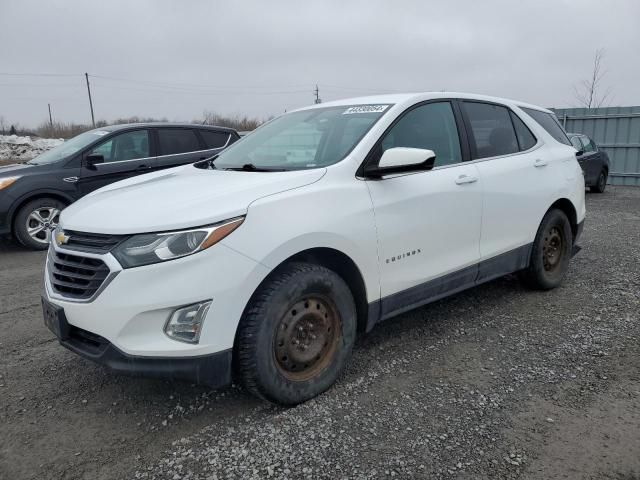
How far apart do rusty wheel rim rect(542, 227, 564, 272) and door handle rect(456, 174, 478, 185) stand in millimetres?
1265

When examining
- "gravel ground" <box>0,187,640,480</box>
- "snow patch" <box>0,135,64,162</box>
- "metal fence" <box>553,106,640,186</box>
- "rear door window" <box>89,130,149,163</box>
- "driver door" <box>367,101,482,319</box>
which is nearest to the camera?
"gravel ground" <box>0,187,640,480</box>

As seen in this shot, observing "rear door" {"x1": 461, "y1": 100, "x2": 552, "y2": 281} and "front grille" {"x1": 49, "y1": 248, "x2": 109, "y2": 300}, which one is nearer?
"front grille" {"x1": 49, "y1": 248, "x2": 109, "y2": 300}

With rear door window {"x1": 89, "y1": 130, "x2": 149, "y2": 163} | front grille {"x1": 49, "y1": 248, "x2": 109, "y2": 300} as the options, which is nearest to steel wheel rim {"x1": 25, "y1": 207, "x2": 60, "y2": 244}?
rear door window {"x1": 89, "y1": 130, "x2": 149, "y2": 163}

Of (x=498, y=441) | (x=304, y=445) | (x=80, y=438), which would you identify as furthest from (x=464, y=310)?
(x=80, y=438)

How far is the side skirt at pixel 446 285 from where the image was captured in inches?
129

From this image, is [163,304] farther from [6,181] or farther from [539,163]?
[6,181]

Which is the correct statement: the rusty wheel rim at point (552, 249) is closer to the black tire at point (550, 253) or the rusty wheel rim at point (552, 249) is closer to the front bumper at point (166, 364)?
the black tire at point (550, 253)

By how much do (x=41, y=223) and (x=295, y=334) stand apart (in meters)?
5.75

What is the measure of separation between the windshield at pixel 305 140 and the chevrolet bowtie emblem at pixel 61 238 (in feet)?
3.88

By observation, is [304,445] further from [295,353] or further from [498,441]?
[498,441]

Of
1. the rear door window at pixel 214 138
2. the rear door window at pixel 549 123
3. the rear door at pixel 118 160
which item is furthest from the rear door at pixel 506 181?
the rear door at pixel 118 160

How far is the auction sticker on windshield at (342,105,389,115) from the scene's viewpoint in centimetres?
355

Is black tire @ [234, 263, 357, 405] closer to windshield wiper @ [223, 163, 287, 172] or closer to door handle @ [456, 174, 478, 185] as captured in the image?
windshield wiper @ [223, 163, 287, 172]

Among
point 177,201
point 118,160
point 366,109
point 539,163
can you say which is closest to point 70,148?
point 118,160
